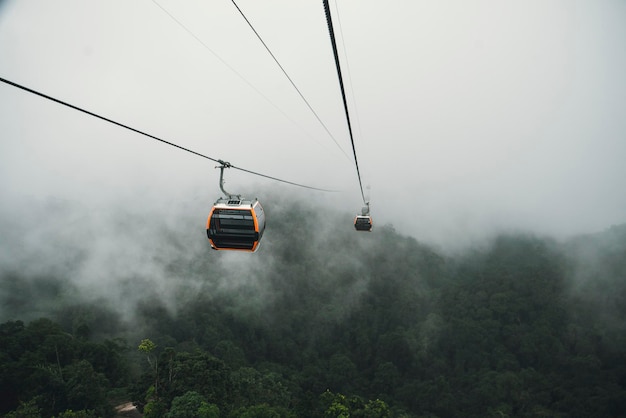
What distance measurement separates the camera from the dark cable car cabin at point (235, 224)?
12.0 meters

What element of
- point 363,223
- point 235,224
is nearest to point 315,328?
point 363,223

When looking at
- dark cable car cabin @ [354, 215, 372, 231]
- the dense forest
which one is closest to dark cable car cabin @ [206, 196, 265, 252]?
dark cable car cabin @ [354, 215, 372, 231]

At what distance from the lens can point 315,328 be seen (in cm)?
11900

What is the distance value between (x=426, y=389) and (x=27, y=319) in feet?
308

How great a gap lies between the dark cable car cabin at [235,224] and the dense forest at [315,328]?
28203mm

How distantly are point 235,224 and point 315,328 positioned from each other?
113690 mm

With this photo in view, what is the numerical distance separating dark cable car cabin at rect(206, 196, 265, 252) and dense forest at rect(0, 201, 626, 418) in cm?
2820

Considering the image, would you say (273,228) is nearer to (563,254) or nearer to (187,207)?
(187,207)

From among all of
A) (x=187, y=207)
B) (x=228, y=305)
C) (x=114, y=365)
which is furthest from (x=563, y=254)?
(x=187, y=207)

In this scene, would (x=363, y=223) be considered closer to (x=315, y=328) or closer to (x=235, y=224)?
(x=235, y=224)

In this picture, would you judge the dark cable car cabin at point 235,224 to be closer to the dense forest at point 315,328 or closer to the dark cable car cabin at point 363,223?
the dark cable car cabin at point 363,223

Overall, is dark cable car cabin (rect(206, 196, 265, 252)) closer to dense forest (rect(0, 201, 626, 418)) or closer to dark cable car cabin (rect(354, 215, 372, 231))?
dark cable car cabin (rect(354, 215, 372, 231))

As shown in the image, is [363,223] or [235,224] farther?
[363,223]

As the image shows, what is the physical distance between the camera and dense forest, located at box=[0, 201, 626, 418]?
43875 millimetres
